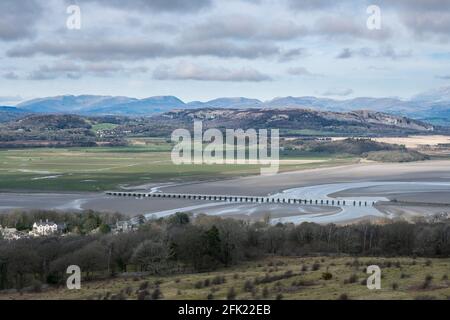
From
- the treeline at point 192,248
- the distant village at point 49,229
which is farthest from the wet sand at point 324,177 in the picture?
the treeline at point 192,248

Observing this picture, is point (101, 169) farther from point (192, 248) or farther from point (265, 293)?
point (265, 293)

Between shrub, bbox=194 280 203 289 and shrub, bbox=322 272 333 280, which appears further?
shrub, bbox=194 280 203 289

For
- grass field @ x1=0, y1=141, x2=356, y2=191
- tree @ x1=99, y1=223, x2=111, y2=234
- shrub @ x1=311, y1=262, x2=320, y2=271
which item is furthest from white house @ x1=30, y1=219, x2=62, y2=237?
grass field @ x1=0, y1=141, x2=356, y2=191

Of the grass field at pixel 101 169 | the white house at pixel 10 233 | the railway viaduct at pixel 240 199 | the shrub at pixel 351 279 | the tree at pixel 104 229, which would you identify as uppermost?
the shrub at pixel 351 279

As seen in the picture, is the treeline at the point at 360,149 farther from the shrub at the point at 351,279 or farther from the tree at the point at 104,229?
the shrub at the point at 351,279

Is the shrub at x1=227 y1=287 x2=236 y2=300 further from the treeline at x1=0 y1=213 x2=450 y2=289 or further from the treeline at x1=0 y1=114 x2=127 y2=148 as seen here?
the treeline at x1=0 y1=114 x2=127 y2=148
